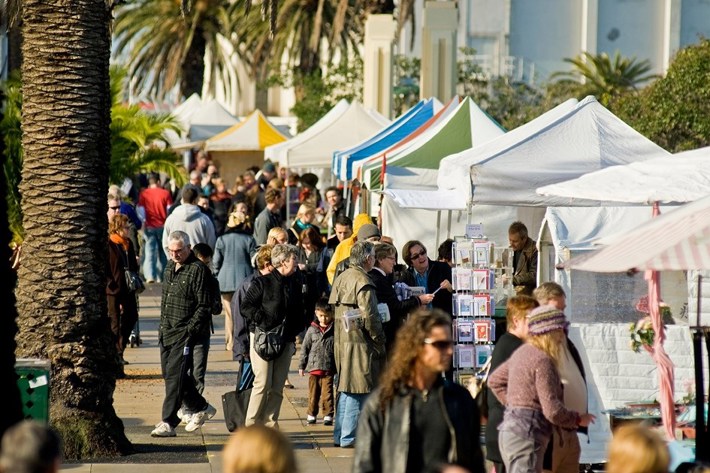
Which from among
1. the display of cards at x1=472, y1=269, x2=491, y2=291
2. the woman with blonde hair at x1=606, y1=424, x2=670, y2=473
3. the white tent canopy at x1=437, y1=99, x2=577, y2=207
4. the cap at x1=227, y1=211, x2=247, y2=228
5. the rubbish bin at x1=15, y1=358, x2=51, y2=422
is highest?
the white tent canopy at x1=437, y1=99, x2=577, y2=207

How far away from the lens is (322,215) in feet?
82.7

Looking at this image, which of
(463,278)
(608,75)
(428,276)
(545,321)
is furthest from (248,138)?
(545,321)

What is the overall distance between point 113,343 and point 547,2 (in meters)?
55.1

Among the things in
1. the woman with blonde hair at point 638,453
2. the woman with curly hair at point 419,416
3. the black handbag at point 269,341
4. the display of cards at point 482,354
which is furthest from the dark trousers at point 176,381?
the woman with blonde hair at point 638,453

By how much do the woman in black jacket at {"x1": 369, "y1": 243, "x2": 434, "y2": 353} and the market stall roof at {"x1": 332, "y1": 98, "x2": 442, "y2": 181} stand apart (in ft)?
29.0

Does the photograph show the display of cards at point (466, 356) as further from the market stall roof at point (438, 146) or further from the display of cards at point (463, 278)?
the market stall roof at point (438, 146)

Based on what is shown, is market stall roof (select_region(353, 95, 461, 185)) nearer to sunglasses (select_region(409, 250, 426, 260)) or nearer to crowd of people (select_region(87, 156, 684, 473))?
crowd of people (select_region(87, 156, 684, 473))

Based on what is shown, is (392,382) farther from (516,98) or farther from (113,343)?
(516,98)

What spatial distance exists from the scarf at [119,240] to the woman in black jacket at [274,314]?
→ 3.86m

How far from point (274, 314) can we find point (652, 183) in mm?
3263

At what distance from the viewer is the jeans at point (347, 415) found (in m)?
11.0

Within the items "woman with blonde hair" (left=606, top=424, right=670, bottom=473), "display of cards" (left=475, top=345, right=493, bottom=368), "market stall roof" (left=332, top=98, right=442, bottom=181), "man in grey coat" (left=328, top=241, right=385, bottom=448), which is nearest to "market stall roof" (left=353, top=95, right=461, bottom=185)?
"market stall roof" (left=332, top=98, right=442, bottom=181)

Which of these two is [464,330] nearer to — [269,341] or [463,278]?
[463,278]

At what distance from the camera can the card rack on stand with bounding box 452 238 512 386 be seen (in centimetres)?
1198
